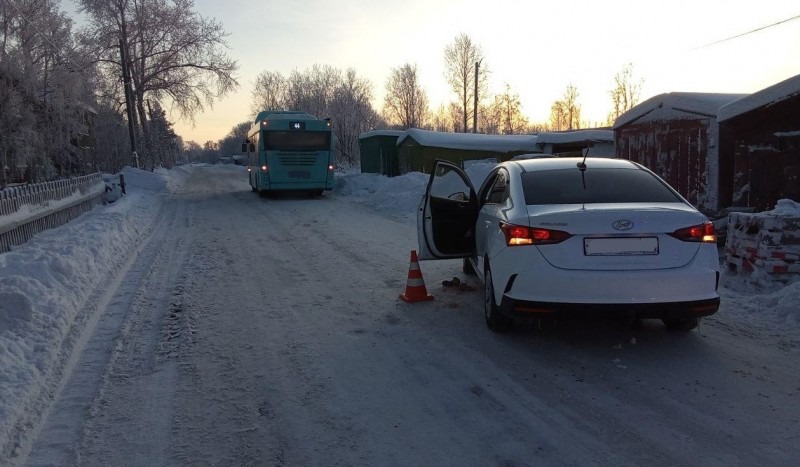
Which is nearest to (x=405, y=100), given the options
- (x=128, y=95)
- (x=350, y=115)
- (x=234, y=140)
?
(x=350, y=115)

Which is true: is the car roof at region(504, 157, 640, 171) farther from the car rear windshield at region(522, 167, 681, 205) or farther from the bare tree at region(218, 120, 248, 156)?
the bare tree at region(218, 120, 248, 156)

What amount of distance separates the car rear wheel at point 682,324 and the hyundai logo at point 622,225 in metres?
1.31

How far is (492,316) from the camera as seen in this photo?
198 inches

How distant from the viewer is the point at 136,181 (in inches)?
1000

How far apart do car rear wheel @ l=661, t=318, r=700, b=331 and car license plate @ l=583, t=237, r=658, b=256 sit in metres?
1.11

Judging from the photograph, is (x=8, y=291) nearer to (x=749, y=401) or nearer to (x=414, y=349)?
(x=414, y=349)

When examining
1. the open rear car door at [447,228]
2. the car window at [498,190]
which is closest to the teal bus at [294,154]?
the open rear car door at [447,228]

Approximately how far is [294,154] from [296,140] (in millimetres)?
531

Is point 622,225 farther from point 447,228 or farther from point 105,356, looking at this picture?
point 105,356

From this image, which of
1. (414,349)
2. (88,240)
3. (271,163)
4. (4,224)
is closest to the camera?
(414,349)

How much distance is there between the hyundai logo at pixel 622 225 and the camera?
4184 millimetres

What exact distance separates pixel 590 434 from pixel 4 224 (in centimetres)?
996

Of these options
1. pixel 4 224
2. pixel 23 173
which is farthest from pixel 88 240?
pixel 23 173

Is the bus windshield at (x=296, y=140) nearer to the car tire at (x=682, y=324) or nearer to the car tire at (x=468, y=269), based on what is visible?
the car tire at (x=468, y=269)
